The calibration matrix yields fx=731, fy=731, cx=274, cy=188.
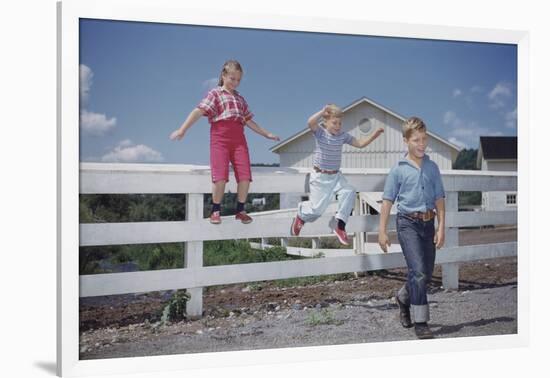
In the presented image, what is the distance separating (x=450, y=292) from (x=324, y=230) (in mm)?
1358

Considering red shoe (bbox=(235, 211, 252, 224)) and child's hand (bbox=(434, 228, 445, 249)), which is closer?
red shoe (bbox=(235, 211, 252, 224))

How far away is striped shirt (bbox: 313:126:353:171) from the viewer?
5.79 metres

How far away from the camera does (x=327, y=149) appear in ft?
19.0

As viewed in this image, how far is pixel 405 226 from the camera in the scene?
19.4 feet

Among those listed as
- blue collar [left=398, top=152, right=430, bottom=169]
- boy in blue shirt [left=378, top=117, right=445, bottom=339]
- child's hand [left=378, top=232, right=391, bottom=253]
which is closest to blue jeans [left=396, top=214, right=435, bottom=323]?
boy in blue shirt [left=378, top=117, right=445, bottom=339]

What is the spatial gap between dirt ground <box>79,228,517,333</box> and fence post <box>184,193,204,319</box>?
7cm

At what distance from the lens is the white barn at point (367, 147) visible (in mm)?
5750

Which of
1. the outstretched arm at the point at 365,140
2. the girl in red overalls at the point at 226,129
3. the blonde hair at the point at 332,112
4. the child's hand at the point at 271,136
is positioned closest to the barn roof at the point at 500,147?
the outstretched arm at the point at 365,140

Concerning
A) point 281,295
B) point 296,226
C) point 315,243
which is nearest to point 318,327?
point 281,295

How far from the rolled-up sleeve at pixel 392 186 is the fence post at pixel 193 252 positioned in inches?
59.3

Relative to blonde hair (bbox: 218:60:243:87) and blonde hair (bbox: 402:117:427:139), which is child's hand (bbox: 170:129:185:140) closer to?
blonde hair (bbox: 218:60:243:87)

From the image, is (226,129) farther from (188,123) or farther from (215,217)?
(215,217)

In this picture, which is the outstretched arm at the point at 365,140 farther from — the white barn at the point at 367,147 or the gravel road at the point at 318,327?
the gravel road at the point at 318,327
